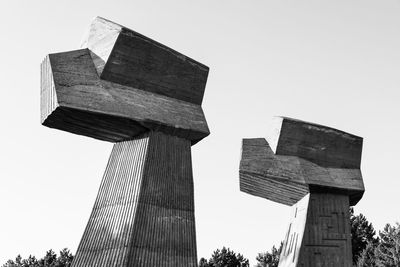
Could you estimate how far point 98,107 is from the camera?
12.6 metres

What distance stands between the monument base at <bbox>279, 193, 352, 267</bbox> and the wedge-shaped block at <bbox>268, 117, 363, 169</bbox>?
4.22 feet

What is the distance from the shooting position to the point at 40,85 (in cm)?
1341

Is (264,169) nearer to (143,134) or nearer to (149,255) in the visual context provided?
(143,134)

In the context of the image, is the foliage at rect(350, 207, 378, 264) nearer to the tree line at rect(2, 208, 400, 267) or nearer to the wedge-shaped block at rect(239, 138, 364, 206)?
the tree line at rect(2, 208, 400, 267)

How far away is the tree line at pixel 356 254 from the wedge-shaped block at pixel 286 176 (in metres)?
19.5

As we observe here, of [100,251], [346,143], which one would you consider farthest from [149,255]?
[346,143]

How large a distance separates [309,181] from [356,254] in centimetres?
2775

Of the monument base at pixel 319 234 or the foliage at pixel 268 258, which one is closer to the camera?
the monument base at pixel 319 234

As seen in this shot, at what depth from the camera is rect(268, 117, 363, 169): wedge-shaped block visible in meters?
16.7

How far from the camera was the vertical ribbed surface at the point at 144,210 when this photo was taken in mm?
12070

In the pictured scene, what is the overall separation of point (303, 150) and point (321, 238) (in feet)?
9.72

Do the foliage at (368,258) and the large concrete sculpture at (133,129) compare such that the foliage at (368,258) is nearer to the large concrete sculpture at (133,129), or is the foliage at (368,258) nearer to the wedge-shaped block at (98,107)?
the large concrete sculpture at (133,129)

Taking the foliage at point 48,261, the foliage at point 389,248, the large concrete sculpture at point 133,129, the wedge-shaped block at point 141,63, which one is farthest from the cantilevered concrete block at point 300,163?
the foliage at point 48,261

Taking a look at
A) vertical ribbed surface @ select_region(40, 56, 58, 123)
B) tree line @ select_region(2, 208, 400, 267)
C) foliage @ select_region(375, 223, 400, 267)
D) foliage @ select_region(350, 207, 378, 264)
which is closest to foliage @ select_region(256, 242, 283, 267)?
tree line @ select_region(2, 208, 400, 267)
